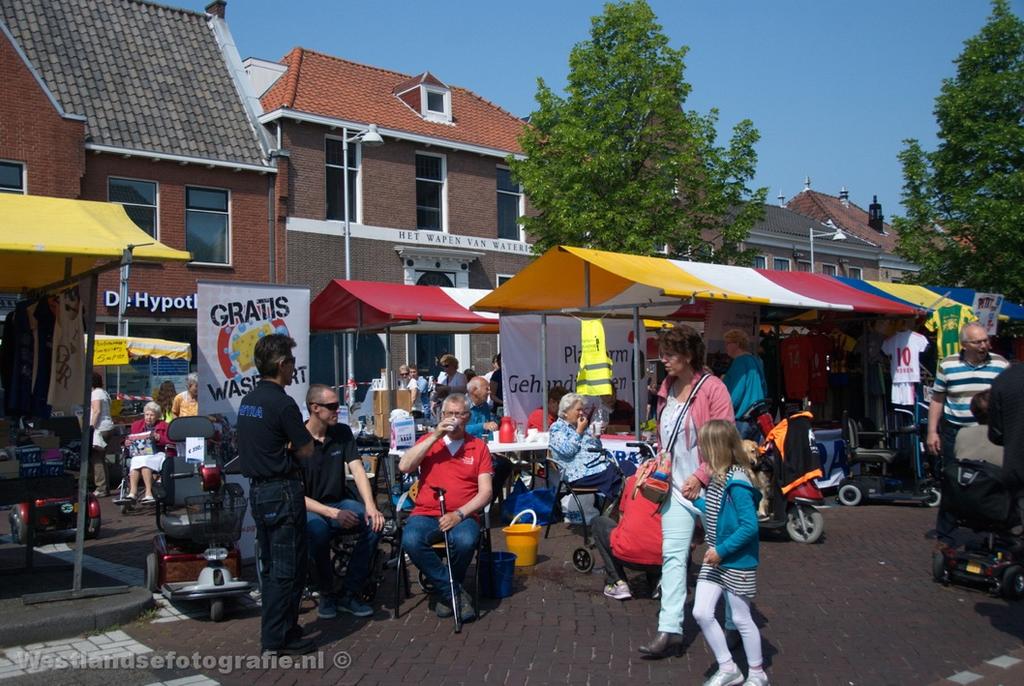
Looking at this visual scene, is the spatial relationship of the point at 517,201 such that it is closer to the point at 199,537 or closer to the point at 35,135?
the point at 35,135

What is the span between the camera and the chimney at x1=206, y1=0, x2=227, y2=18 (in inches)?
910

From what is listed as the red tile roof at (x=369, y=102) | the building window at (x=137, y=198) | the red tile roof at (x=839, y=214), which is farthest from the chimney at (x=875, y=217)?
the building window at (x=137, y=198)

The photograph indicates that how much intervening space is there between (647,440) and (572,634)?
4.04 meters

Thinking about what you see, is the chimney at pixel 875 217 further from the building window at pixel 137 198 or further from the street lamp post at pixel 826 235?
the building window at pixel 137 198

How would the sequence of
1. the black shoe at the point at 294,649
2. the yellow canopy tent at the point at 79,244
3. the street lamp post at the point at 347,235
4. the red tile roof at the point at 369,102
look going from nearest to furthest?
1. the black shoe at the point at 294,649
2. the yellow canopy tent at the point at 79,244
3. the street lamp post at the point at 347,235
4. the red tile roof at the point at 369,102

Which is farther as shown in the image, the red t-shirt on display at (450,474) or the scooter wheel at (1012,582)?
the scooter wheel at (1012,582)

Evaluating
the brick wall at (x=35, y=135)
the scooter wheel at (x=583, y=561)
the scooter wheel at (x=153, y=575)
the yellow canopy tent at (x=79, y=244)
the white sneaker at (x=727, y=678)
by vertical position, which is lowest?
the white sneaker at (x=727, y=678)

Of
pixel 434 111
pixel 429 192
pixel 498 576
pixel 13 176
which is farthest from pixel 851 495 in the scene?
pixel 434 111

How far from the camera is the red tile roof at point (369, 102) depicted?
23.2 metres

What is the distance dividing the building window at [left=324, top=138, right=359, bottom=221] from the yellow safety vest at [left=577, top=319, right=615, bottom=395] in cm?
1343

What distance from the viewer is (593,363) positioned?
36.7 ft

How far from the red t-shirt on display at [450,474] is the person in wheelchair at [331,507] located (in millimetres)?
367

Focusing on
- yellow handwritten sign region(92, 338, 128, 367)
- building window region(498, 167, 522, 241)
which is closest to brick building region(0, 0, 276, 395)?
yellow handwritten sign region(92, 338, 128, 367)

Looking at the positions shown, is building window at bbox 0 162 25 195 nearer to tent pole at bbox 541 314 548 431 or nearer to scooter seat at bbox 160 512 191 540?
tent pole at bbox 541 314 548 431
